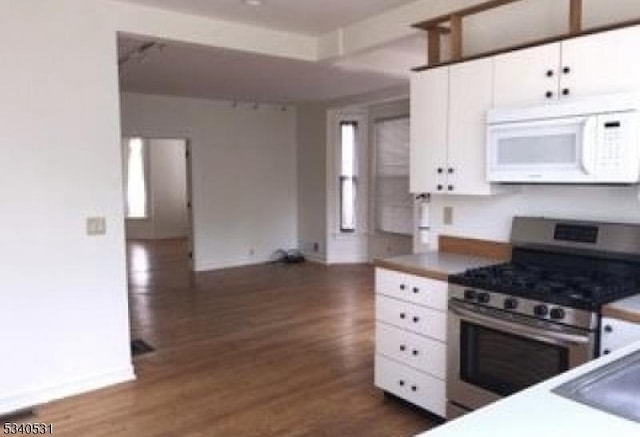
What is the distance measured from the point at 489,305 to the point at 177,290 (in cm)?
492

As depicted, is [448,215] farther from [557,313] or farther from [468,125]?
[557,313]

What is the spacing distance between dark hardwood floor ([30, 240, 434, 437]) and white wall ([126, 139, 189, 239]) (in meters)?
5.18

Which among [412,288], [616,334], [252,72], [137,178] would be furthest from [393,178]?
[137,178]

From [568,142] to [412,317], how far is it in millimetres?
1285

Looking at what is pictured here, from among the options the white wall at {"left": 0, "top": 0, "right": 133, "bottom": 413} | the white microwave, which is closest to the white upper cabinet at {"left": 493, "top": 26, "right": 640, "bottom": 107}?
the white microwave

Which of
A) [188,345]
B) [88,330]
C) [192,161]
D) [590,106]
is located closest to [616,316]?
[590,106]

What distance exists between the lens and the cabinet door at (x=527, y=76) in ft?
8.36

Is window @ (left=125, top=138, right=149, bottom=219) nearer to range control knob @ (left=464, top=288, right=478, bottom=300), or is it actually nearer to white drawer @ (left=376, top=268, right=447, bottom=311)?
white drawer @ (left=376, top=268, right=447, bottom=311)

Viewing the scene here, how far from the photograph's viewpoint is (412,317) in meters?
2.99

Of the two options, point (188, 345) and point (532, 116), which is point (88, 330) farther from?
point (532, 116)

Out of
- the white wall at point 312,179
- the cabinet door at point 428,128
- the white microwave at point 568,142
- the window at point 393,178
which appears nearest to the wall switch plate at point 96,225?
the cabinet door at point 428,128

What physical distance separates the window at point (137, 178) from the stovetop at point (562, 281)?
10084mm

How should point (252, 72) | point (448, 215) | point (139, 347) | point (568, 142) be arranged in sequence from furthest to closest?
1. point (252, 72)
2. point (139, 347)
3. point (448, 215)
4. point (568, 142)

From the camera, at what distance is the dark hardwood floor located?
300 cm
